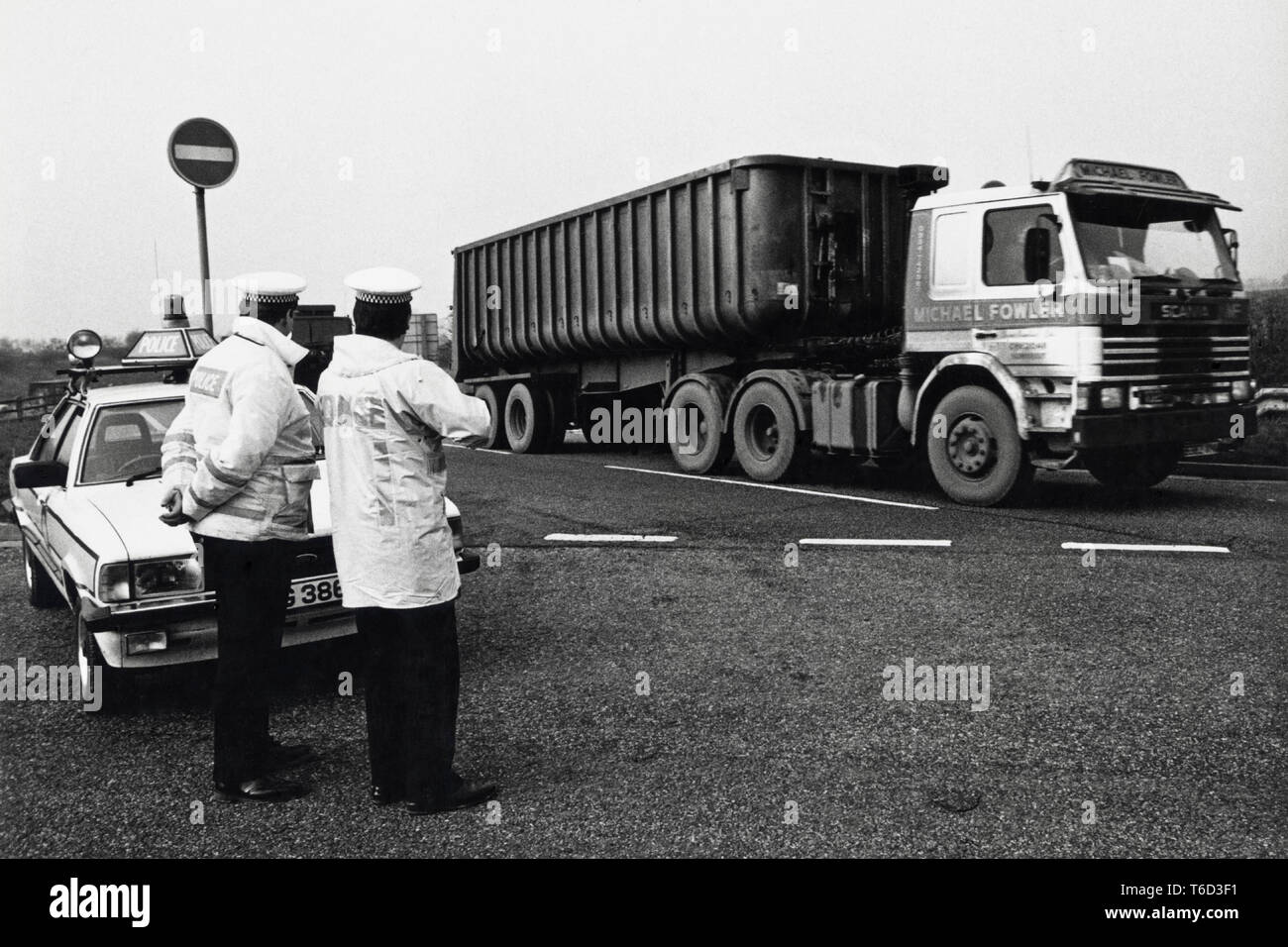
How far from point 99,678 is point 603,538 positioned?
406cm

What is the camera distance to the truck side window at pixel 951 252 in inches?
378

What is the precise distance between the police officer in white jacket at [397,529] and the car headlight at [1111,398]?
258 inches

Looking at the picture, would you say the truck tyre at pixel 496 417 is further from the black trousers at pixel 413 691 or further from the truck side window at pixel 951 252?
the black trousers at pixel 413 691

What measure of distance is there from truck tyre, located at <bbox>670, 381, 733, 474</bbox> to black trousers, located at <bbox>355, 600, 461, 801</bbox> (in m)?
8.89

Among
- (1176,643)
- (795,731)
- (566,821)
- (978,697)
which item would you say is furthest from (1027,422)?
(566,821)

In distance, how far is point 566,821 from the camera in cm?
349

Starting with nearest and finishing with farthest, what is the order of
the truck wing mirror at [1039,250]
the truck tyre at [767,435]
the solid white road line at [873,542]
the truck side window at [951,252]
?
the solid white road line at [873,542]
the truck wing mirror at [1039,250]
the truck side window at [951,252]
the truck tyre at [767,435]

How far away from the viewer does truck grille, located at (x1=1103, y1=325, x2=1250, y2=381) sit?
8805mm

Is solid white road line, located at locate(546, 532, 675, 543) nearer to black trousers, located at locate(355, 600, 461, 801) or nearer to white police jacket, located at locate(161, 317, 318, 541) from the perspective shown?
white police jacket, located at locate(161, 317, 318, 541)

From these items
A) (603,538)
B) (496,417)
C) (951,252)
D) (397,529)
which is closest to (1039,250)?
(951,252)

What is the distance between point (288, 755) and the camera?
4.03 m


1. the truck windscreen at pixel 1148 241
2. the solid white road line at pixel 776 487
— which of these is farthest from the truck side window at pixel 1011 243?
the solid white road line at pixel 776 487

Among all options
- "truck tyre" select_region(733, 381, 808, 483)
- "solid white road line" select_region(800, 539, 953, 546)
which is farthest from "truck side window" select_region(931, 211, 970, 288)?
"solid white road line" select_region(800, 539, 953, 546)
